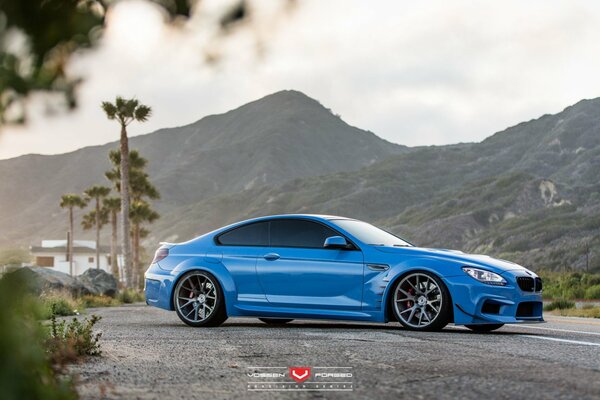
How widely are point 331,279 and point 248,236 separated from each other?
59.4 inches

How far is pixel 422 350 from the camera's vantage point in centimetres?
803

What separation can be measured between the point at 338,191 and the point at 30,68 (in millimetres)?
177676

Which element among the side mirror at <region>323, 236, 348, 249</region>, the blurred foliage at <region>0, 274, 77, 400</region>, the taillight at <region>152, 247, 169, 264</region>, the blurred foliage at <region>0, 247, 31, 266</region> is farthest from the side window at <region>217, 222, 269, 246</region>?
the blurred foliage at <region>0, 247, 31, 266</region>

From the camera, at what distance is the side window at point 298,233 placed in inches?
449

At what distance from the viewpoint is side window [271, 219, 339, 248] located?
11.4 meters

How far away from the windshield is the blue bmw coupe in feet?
0.07

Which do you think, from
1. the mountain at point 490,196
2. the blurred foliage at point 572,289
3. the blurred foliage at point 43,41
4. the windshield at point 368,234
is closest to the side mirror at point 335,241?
the windshield at point 368,234

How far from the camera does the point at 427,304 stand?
34.2 feet

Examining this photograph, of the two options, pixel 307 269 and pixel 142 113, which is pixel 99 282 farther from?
pixel 307 269

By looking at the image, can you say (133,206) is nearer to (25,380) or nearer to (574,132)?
(25,380)

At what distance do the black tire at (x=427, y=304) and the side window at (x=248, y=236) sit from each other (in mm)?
2068

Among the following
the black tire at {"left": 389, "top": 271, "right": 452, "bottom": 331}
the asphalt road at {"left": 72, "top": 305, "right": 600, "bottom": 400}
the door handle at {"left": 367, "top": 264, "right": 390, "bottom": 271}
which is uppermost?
the door handle at {"left": 367, "top": 264, "right": 390, "bottom": 271}

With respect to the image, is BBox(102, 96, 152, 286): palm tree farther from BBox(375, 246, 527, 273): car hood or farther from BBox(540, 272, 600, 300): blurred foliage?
BBox(375, 246, 527, 273): car hood

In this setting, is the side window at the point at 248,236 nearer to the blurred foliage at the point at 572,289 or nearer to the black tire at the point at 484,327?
the black tire at the point at 484,327
